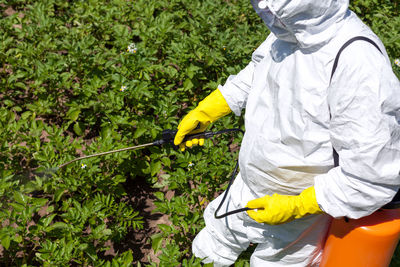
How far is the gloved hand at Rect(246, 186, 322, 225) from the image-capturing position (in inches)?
63.2

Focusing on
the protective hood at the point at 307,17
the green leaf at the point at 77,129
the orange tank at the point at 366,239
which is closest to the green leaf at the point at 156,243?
the orange tank at the point at 366,239

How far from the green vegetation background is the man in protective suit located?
615mm

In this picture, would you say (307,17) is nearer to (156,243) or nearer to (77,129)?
(156,243)

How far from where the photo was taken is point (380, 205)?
1500mm

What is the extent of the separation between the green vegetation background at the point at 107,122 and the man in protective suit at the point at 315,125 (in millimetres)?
615

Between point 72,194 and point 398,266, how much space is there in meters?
2.14

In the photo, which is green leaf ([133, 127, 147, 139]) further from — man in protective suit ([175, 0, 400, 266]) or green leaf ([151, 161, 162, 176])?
man in protective suit ([175, 0, 400, 266])

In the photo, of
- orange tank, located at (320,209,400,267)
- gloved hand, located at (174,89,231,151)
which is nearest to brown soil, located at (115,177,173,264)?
gloved hand, located at (174,89,231,151)

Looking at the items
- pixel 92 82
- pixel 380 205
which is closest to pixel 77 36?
pixel 92 82

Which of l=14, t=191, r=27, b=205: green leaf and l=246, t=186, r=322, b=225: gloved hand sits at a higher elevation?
l=246, t=186, r=322, b=225: gloved hand

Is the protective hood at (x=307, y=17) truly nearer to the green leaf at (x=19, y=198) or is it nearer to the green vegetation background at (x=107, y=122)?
the green vegetation background at (x=107, y=122)

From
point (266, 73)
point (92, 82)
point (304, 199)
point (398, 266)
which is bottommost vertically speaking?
point (398, 266)

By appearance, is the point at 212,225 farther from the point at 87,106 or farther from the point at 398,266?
the point at 87,106

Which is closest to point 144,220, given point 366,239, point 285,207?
point 285,207
